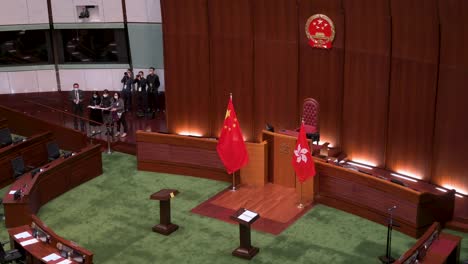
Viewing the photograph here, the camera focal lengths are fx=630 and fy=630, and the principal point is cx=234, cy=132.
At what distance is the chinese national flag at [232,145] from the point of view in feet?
36.0

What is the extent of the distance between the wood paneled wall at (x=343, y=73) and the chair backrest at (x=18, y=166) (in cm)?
348

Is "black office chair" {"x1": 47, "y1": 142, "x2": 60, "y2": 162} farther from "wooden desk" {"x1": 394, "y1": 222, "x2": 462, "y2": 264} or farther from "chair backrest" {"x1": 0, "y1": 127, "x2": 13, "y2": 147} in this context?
"wooden desk" {"x1": 394, "y1": 222, "x2": 462, "y2": 264}

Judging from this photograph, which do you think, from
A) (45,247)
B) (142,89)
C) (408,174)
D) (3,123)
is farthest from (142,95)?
(45,247)

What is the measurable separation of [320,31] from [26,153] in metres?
6.19

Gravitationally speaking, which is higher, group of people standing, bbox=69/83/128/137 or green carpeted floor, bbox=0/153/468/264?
group of people standing, bbox=69/83/128/137

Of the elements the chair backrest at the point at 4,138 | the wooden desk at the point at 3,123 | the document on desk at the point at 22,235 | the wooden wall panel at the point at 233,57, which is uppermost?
the wooden wall panel at the point at 233,57

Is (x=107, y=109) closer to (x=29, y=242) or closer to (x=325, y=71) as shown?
(x=325, y=71)

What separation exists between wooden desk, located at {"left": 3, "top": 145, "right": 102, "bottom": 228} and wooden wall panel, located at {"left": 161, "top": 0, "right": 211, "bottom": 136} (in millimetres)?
2420

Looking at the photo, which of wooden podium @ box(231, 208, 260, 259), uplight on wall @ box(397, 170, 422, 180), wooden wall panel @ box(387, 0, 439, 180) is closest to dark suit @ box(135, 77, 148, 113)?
wooden wall panel @ box(387, 0, 439, 180)

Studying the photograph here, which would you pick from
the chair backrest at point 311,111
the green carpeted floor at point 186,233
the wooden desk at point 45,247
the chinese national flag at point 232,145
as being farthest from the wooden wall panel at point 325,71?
Answer: the wooden desk at point 45,247

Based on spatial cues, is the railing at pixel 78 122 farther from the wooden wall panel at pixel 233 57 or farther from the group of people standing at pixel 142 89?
the wooden wall panel at pixel 233 57

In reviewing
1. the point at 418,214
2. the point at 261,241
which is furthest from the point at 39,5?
the point at 418,214

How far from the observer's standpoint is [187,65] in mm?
13594

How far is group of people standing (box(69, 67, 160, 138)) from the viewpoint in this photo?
13852 millimetres
